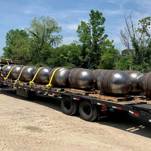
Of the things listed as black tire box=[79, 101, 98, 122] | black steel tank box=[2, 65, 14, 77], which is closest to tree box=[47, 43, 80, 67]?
black steel tank box=[2, 65, 14, 77]

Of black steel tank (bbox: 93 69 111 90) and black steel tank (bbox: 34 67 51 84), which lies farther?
black steel tank (bbox: 34 67 51 84)

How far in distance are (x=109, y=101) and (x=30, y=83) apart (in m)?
6.03

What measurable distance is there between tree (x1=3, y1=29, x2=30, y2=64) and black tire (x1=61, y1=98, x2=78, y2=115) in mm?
42172

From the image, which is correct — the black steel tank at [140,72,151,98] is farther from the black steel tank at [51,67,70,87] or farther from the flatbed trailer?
the black steel tank at [51,67,70,87]

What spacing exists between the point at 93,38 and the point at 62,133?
43.8m

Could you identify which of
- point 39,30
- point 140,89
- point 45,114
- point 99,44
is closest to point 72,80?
point 45,114

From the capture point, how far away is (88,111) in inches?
520

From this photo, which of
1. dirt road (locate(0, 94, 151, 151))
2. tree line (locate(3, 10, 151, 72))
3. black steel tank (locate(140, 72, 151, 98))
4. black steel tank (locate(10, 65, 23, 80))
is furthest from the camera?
tree line (locate(3, 10, 151, 72))

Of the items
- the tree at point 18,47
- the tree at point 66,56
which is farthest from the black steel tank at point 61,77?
the tree at point 18,47

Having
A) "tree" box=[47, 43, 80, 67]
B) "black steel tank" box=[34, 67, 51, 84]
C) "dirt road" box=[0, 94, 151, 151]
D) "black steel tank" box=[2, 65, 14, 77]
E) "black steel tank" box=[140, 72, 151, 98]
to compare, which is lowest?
"dirt road" box=[0, 94, 151, 151]

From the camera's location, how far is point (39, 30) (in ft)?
238

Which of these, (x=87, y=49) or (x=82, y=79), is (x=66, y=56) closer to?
(x=87, y=49)

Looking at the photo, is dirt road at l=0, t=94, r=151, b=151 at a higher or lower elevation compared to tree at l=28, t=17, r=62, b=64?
lower

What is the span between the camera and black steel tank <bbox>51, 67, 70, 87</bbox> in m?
15.3
